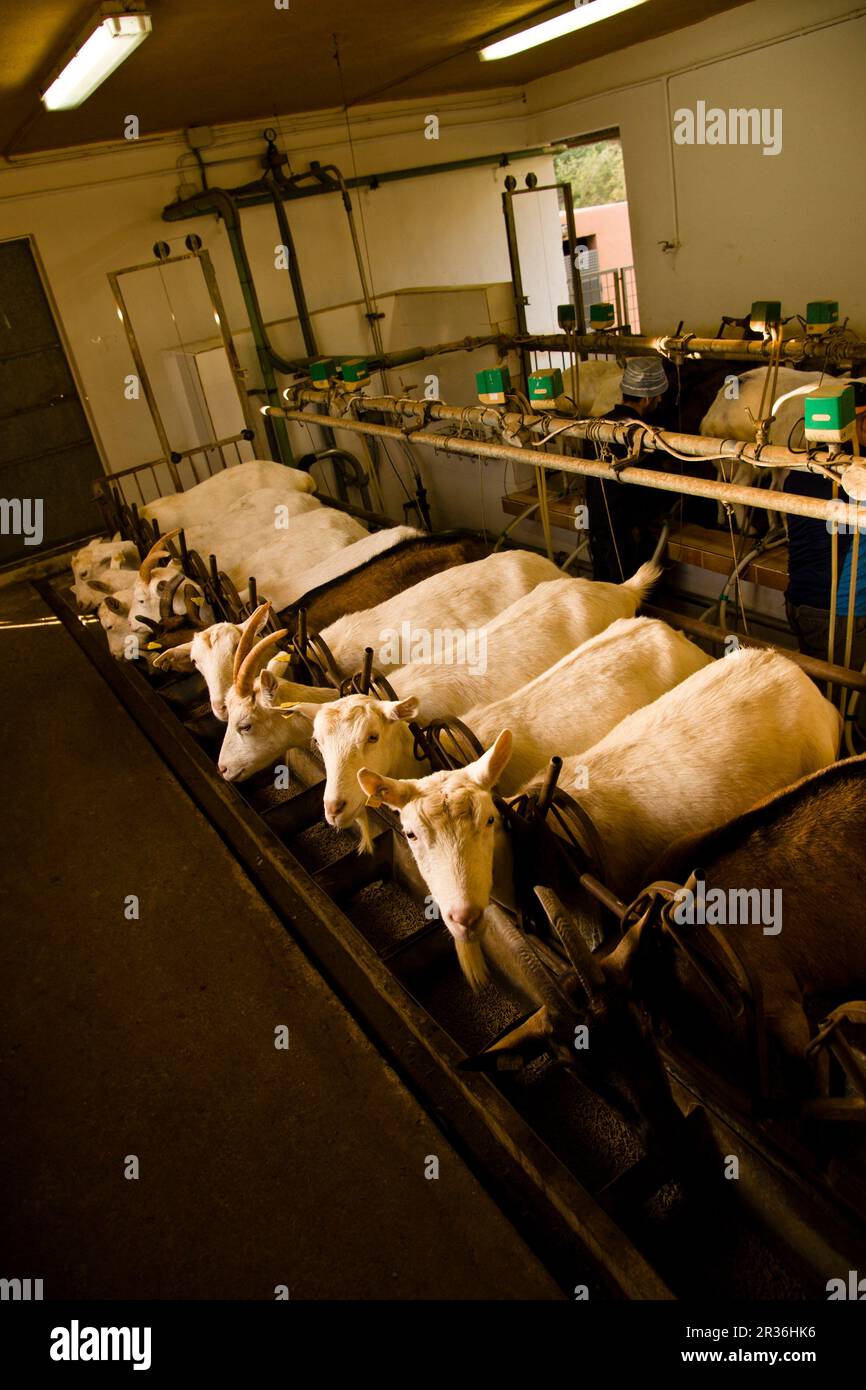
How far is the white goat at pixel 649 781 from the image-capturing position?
2564mm

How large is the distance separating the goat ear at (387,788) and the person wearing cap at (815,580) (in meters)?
2.29

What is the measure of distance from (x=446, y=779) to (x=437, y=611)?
1856 mm

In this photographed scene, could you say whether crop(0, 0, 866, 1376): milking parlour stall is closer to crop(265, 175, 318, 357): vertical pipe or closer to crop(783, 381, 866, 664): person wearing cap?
crop(783, 381, 866, 664): person wearing cap

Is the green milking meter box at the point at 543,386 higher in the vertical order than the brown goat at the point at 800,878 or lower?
higher

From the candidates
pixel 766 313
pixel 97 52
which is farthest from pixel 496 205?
pixel 97 52

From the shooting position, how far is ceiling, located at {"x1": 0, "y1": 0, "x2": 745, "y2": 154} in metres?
4.50

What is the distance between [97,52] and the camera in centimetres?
463

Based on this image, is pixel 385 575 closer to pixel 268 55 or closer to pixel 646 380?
pixel 646 380

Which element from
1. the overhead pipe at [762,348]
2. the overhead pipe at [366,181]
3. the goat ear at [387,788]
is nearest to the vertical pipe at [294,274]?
the overhead pipe at [366,181]

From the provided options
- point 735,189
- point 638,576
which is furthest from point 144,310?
point 638,576

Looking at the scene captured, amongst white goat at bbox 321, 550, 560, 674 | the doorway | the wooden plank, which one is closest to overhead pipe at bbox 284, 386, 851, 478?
white goat at bbox 321, 550, 560, 674

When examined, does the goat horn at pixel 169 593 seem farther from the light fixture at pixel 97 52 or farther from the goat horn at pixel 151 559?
the light fixture at pixel 97 52

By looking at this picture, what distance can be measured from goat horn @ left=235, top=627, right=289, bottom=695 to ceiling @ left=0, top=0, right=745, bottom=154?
2.88 meters

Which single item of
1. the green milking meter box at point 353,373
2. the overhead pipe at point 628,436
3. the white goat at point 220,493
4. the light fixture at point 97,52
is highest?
the light fixture at point 97,52
